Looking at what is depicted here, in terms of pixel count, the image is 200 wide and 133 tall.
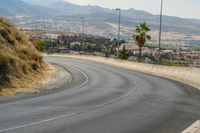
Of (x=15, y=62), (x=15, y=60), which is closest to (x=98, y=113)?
(x=15, y=62)

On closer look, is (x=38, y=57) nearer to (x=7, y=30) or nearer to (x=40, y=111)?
(x=7, y=30)

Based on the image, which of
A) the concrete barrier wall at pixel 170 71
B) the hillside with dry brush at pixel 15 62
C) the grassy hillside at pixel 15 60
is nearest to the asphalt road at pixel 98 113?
the hillside with dry brush at pixel 15 62

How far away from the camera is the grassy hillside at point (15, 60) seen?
34.1 meters

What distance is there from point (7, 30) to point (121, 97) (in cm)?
2036

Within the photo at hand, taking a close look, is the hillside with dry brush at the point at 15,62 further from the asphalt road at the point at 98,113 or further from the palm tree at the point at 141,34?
the palm tree at the point at 141,34

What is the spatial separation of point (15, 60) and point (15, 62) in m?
0.35

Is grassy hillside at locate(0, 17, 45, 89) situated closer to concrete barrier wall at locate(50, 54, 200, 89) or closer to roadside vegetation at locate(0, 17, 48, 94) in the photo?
roadside vegetation at locate(0, 17, 48, 94)

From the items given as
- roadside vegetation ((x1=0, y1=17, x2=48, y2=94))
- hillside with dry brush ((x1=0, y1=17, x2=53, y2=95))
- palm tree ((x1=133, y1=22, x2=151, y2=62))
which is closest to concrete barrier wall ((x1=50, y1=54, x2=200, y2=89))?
hillside with dry brush ((x1=0, y1=17, x2=53, y2=95))

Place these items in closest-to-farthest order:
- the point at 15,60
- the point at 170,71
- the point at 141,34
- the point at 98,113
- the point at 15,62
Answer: the point at 98,113, the point at 15,62, the point at 15,60, the point at 170,71, the point at 141,34

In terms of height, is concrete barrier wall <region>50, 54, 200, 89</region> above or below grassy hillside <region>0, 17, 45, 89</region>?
below

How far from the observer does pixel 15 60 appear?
123ft

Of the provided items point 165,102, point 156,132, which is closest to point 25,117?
point 156,132

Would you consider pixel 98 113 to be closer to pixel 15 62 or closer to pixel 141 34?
pixel 15 62

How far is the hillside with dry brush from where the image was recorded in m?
33.4
